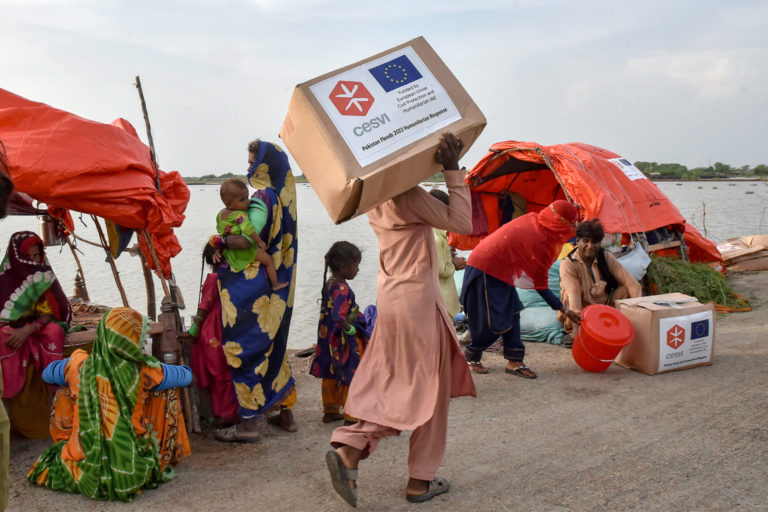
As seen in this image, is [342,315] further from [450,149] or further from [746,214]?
[746,214]

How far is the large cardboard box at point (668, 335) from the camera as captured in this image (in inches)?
201

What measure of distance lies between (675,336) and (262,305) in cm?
334

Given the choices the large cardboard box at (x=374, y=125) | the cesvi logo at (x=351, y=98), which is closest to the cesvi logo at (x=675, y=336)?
the large cardboard box at (x=374, y=125)

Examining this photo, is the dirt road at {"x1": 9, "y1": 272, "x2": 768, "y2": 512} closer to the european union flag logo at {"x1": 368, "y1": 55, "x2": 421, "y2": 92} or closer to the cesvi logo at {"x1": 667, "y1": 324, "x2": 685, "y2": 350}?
the cesvi logo at {"x1": 667, "y1": 324, "x2": 685, "y2": 350}

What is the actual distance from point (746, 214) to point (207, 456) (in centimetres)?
2156

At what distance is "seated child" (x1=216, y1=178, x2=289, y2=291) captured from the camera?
3.84m

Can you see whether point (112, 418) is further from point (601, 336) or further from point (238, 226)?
point (601, 336)

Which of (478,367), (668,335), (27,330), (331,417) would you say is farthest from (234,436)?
(668,335)

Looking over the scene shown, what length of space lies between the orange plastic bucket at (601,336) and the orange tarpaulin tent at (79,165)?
10.9 feet

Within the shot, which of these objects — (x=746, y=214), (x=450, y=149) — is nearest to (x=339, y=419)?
(x=450, y=149)

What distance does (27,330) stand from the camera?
3.88m

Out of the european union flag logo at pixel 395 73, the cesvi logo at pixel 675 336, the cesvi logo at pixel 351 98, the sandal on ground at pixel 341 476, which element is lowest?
the sandal on ground at pixel 341 476

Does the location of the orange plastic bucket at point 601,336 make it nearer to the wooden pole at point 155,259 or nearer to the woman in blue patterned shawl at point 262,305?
the woman in blue patterned shawl at point 262,305

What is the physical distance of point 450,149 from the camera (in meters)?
2.69
